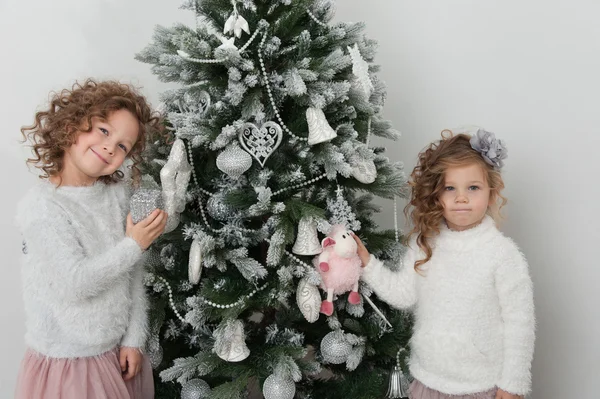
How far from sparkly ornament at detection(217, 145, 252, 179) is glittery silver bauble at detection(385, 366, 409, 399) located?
68 cm

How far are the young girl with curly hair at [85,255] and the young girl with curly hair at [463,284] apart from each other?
605mm

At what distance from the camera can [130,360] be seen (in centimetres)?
137

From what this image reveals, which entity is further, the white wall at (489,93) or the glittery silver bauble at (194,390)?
the white wall at (489,93)

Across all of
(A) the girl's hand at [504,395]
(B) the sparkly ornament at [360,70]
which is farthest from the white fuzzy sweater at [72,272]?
(A) the girl's hand at [504,395]

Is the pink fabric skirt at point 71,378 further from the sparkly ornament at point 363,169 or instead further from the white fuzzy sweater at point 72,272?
the sparkly ornament at point 363,169

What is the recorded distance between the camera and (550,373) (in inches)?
70.3

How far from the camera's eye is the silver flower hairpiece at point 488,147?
4.67 ft

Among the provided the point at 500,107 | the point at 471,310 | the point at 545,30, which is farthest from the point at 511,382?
the point at 545,30

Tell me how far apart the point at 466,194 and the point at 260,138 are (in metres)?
0.54

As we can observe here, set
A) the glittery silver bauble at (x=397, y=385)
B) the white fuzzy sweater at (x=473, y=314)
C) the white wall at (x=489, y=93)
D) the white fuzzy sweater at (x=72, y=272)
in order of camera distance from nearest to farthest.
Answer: the white fuzzy sweater at (x=72, y=272) < the white fuzzy sweater at (x=473, y=314) < the glittery silver bauble at (x=397, y=385) < the white wall at (x=489, y=93)

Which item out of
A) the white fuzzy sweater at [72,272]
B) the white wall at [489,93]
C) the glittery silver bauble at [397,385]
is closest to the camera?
the white fuzzy sweater at [72,272]

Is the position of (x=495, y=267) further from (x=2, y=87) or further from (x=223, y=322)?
(x=2, y=87)

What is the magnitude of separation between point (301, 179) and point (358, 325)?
16.5 inches

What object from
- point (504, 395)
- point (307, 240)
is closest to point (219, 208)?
point (307, 240)
